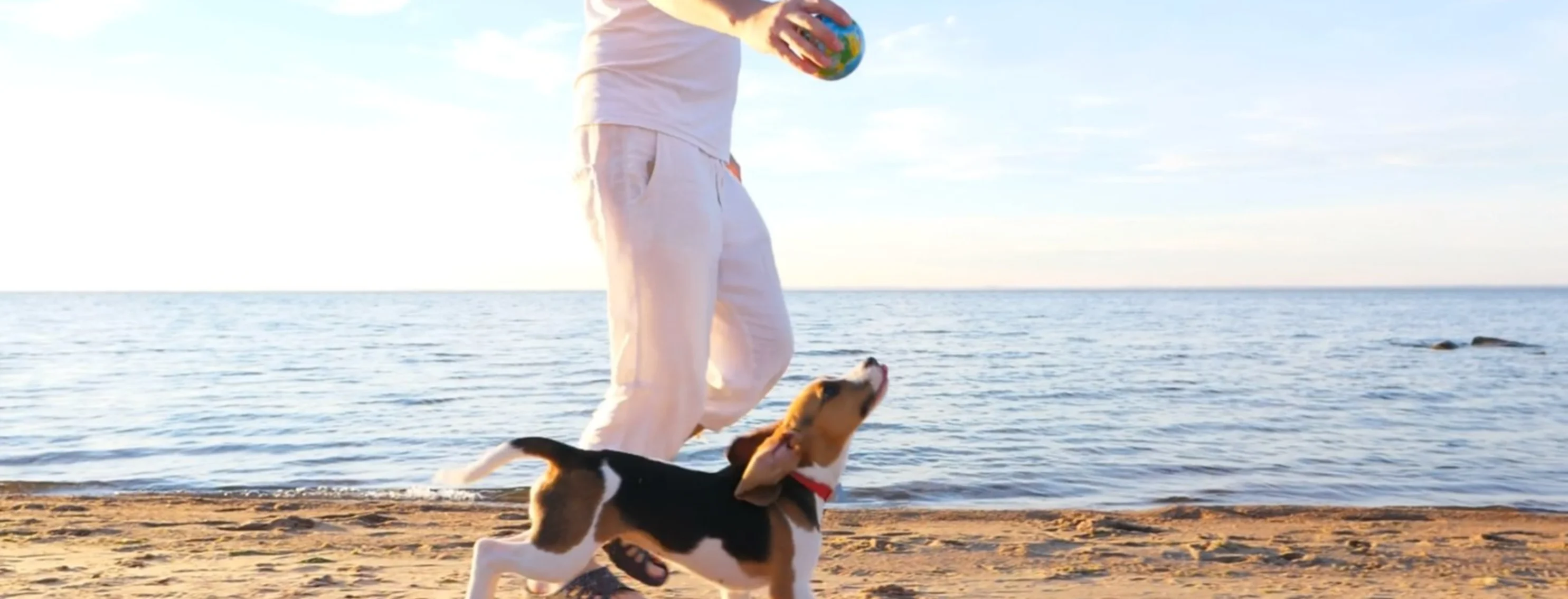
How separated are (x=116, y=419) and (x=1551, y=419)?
1521 cm

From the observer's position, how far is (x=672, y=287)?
3.59 meters

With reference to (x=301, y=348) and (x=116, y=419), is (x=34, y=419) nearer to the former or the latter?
(x=116, y=419)

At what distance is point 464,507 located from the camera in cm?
762

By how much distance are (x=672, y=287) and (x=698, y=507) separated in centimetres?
62

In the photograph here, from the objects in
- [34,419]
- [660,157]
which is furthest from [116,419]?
[660,157]

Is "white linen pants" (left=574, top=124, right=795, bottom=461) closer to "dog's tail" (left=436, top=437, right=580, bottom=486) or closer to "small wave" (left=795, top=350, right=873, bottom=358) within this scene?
"dog's tail" (left=436, top=437, right=580, bottom=486)

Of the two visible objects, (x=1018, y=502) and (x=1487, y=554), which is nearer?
(x=1487, y=554)

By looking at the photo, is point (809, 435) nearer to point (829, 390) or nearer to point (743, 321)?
point (829, 390)

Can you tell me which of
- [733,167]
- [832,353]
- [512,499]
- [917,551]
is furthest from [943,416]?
[832,353]

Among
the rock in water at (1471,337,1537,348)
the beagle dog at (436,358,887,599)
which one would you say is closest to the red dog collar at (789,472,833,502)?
the beagle dog at (436,358,887,599)

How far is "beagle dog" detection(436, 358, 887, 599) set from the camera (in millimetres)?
3268

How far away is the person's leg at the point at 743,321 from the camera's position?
3.81 metres

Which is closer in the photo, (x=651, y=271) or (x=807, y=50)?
(x=807, y=50)

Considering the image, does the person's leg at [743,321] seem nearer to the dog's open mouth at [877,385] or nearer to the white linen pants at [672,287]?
the white linen pants at [672,287]
